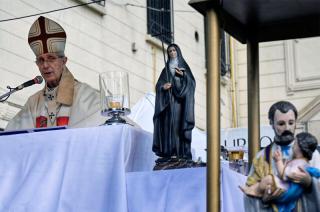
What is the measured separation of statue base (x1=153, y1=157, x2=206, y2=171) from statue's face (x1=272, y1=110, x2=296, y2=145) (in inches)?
43.9

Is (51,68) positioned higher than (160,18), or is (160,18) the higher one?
(160,18)

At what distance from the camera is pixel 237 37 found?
431cm

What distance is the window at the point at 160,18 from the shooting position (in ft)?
39.8

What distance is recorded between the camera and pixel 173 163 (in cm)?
459

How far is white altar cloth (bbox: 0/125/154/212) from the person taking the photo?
422 centimetres

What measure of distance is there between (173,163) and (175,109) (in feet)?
1.41

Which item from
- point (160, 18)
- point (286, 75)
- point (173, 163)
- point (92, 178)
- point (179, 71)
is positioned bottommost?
point (92, 178)

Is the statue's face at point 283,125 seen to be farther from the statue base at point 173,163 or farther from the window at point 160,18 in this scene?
the window at point 160,18

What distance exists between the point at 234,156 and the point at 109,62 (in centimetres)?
523

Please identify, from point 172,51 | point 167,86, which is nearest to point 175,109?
point 167,86

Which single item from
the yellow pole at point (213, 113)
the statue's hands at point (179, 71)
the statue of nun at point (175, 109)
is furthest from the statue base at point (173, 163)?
the yellow pole at point (213, 113)

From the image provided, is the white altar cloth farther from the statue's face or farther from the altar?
the statue's face

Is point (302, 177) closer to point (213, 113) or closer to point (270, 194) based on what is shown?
point (270, 194)

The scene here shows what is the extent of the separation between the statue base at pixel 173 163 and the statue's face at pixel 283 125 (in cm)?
111
